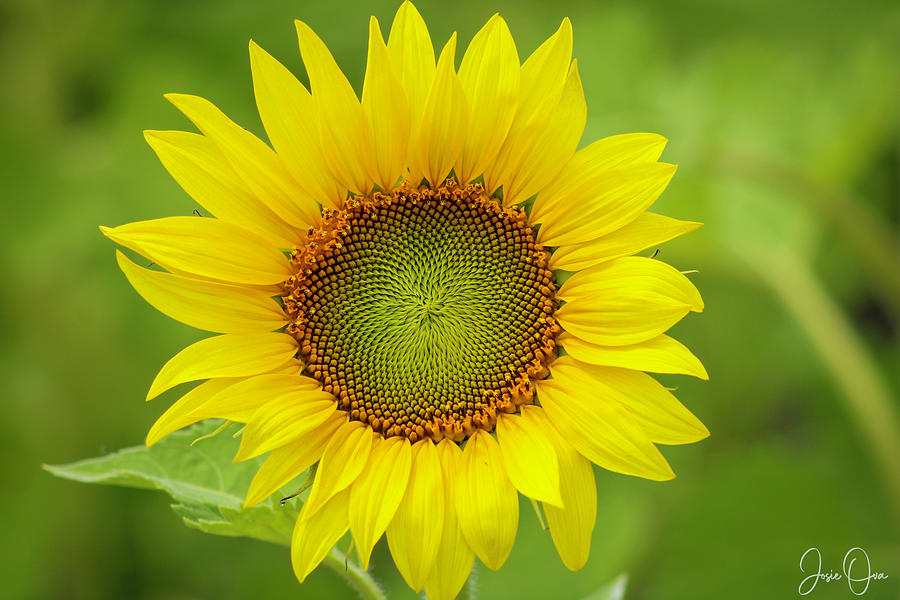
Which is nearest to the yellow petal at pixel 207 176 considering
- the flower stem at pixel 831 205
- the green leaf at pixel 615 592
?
the green leaf at pixel 615 592

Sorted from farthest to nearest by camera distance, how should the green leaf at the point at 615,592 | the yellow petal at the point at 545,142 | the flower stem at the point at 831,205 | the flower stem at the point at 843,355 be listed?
the flower stem at the point at 843,355 < the flower stem at the point at 831,205 < the green leaf at the point at 615,592 < the yellow petal at the point at 545,142

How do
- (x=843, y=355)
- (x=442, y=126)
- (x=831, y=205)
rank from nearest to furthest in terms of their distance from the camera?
(x=442, y=126)
(x=831, y=205)
(x=843, y=355)

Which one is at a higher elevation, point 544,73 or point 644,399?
point 544,73

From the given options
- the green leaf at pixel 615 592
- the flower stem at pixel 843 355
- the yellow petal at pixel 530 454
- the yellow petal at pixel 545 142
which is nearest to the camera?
the yellow petal at pixel 530 454

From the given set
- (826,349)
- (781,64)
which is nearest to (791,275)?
(826,349)

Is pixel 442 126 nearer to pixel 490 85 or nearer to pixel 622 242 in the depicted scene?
pixel 490 85

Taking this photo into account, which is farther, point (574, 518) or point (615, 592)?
point (615, 592)

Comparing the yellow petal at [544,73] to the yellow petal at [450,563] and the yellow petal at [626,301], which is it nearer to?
the yellow petal at [626,301]
